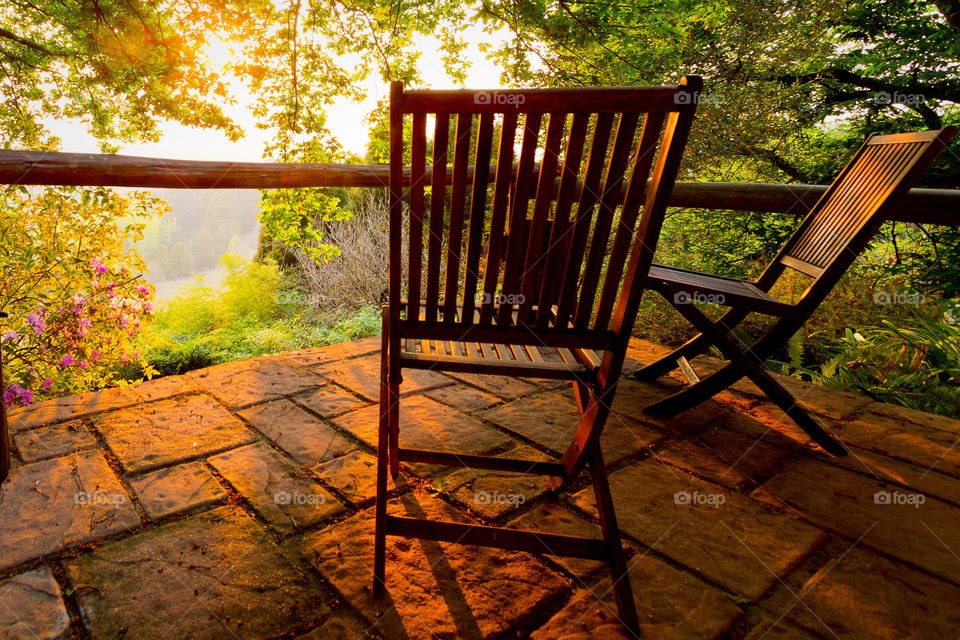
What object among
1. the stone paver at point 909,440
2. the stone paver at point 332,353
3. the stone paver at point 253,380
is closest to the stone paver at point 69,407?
the stone paver at point 253,380

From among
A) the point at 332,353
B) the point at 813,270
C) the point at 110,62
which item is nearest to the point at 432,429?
the point at 332,353

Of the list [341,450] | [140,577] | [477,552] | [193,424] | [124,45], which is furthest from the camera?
[124,45]

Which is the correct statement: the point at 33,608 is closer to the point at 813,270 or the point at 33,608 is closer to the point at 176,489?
the point at 176,489

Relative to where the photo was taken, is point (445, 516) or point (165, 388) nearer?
point (445, 516)

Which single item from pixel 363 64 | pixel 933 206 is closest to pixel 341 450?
pixel 933 206

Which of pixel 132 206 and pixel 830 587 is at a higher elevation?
pixel 132 206

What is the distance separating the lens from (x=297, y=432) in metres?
2.03

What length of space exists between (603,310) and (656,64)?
4.67 m

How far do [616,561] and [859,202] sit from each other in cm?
177

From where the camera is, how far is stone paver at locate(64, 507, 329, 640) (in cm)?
113

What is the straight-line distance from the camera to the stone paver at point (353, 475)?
1656 millimetres

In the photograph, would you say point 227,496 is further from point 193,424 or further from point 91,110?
point 91,110

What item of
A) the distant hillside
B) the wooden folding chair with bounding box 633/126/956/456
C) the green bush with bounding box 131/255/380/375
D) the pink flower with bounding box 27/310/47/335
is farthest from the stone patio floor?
the distant hillside

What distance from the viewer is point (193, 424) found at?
2043mm
